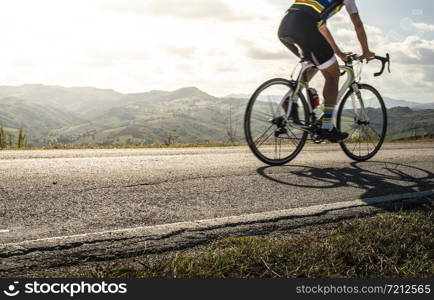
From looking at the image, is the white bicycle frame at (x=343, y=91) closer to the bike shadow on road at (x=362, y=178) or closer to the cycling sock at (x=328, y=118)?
the cycling sock at (x=328, y=118)

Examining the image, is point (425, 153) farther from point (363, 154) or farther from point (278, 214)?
point (278, 214)

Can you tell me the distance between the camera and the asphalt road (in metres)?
3.36

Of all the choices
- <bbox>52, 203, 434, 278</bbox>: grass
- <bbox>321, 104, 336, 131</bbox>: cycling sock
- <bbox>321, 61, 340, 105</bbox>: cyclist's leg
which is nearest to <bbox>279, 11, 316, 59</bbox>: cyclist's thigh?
<bbox>321, 61, 340, 105</bbox>: cyclist's leg

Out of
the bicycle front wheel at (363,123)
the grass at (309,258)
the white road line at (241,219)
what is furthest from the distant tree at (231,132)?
the grass at (309,258)

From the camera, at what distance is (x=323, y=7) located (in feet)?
19.6

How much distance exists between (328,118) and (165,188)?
9.88 ft

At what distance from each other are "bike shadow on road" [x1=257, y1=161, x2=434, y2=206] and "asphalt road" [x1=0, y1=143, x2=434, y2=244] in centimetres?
1

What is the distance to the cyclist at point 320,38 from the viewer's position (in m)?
5.95

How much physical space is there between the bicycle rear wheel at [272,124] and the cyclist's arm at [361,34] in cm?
123

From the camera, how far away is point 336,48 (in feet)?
22.5

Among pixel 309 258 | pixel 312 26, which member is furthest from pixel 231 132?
pixel 309 258

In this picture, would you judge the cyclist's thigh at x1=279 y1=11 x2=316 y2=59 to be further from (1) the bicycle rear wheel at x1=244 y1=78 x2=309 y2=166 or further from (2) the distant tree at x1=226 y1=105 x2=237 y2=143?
(2) the distant tree at x1=226 y1=105 x2=237 y2=143

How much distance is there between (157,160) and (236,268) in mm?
4202

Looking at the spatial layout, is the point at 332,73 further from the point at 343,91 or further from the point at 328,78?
the point at 343,91
